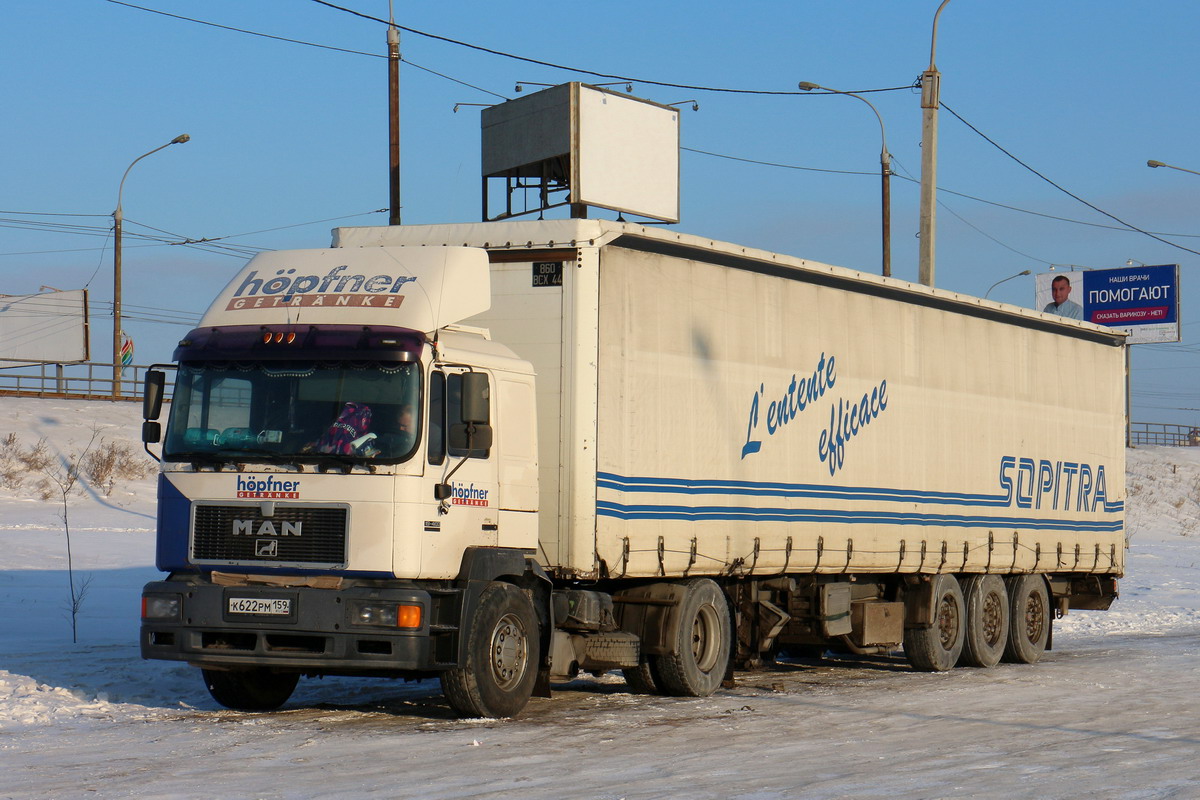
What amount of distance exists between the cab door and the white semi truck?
0.02m

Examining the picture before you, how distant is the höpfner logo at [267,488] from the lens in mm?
10758

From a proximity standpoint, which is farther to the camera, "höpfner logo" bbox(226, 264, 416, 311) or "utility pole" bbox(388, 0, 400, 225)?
"utility pole" bbox(388, 0, 400, 225)

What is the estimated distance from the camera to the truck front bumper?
10.6 m

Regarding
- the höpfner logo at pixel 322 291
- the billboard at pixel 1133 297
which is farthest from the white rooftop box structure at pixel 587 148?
the billboard at pixel 1133 297

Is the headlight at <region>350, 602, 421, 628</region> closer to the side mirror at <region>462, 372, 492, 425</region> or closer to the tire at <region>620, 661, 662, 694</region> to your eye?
the side mirror at <region>462, 372, 492, 425</region>

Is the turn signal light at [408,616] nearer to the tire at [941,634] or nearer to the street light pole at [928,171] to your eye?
the tire at [941,634]

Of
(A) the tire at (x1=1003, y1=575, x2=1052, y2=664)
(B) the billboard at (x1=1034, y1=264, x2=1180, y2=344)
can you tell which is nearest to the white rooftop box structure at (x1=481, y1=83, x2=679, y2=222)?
(A) the tire at (x1=1003, y1=575, x2=1052, y2=664)

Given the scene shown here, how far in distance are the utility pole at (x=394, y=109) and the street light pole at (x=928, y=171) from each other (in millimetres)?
7516

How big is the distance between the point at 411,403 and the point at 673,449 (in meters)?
2.96

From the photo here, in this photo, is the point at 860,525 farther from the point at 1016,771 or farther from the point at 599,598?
the point at 1016,771

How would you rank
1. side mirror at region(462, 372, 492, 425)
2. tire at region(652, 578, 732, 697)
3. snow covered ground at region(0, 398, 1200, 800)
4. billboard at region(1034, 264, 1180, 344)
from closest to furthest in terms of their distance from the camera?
snow covered ground at region(0, 398, 1200, 800) → side mirror at region(462, 372, 492, 425) → tire at region(652, 578, 732, 697) → billboard at region(1034, 264, 1180, 344)

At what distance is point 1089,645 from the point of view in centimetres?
2098

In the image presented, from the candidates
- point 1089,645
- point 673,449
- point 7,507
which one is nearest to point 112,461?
point 7,507

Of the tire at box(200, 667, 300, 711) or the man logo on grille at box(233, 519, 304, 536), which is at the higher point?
the man logo on grille at box(233, 519, 304, 536)
